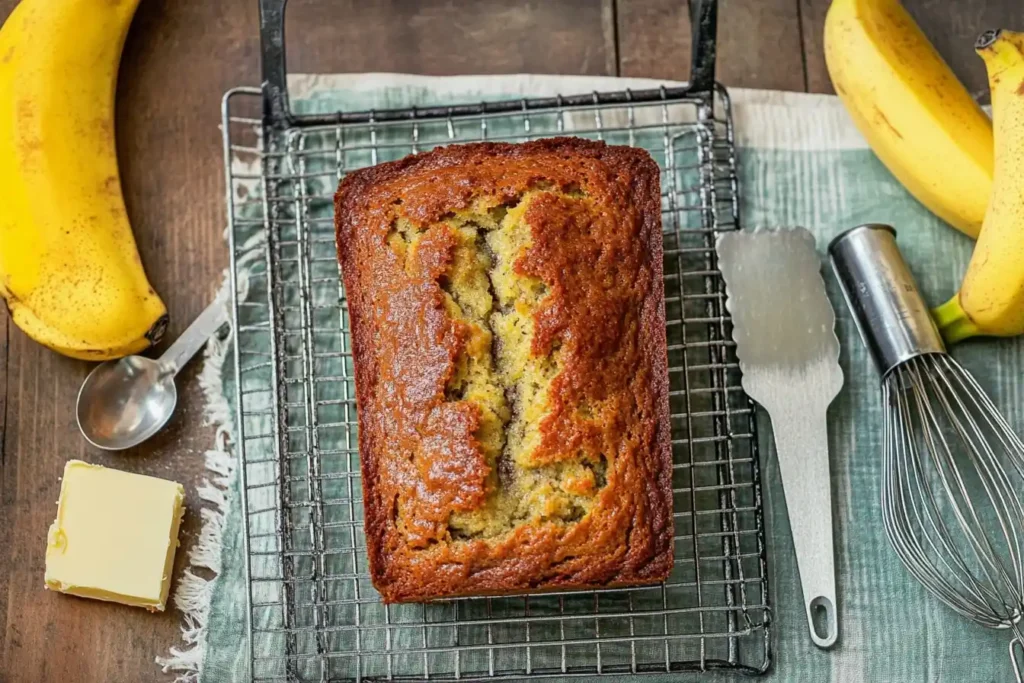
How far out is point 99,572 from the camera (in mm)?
2471

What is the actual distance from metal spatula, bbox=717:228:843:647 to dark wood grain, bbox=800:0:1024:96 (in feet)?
2.00

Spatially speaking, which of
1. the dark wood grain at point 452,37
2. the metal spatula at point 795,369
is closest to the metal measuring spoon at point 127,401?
the dark wood grain at point 452,37

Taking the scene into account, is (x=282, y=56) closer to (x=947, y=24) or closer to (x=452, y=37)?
(x=452, y=37)

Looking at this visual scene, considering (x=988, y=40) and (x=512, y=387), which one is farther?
(x=988, y=40)

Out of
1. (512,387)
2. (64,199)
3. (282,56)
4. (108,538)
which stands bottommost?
(108,538)

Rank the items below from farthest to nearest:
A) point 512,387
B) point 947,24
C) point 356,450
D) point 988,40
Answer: point 947,24, point 356,450, point 988,40, point 512,387

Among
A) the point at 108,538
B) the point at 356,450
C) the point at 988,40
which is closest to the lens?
the point at 988,40

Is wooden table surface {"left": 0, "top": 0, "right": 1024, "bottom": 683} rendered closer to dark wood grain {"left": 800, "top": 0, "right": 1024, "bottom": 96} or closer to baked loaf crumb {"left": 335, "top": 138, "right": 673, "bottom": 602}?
dark wood grain {"left": 800, "top": 0, "right": 1024, "bottom": 96}

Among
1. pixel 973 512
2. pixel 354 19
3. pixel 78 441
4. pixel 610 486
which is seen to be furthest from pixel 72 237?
pixel 973 512

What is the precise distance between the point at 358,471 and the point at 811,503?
1211 millimetres

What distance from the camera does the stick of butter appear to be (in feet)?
8.11

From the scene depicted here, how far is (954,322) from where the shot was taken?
254 cm

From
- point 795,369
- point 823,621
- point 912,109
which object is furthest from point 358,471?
point 912,109

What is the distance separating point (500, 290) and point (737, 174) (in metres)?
0.89
